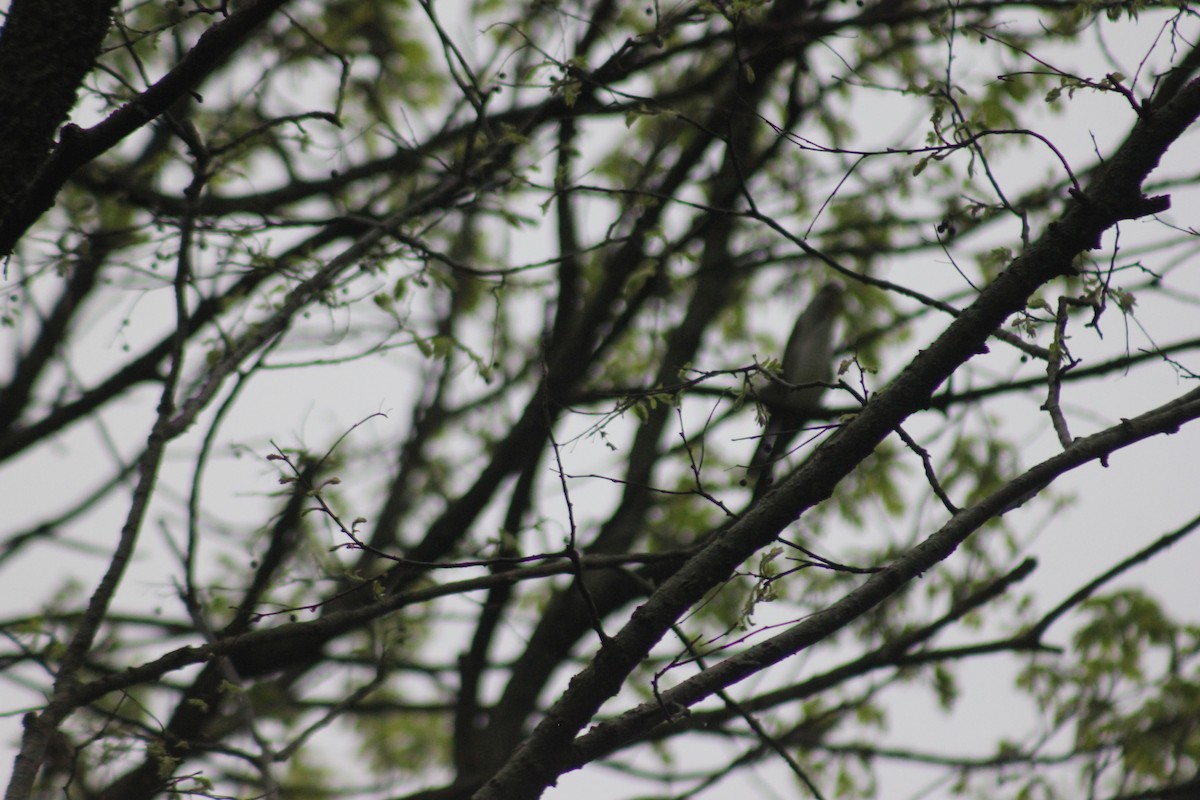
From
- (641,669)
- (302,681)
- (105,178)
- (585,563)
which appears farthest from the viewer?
(302,681)

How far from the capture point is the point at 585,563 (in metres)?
2.87

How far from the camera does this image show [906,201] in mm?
5766

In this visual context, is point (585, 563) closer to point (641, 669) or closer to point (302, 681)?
point (641, 669)

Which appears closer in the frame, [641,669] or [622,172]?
[641,669]

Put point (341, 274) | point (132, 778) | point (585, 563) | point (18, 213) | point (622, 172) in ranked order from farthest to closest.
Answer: point (622, 172), point (132, 778), point (341, 274), point (585, 563), point (18, 213)

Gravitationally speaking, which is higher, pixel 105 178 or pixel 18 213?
pixel 105 178

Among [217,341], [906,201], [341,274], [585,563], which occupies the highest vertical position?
[906,201]

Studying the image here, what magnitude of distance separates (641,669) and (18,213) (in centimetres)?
354

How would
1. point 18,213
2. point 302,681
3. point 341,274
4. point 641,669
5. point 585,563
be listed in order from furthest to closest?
point 302,681 → point 641,669 → point 341,274 → point 585,563 → point 18,213

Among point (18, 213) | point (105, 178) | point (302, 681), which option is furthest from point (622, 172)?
point (18, 213)

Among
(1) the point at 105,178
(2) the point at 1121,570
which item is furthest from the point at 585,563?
(1) the point at 105,178

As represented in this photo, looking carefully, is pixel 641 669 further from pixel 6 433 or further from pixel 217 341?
pixel 6 433

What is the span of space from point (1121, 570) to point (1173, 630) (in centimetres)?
225

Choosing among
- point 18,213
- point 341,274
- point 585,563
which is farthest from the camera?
point 341,274
